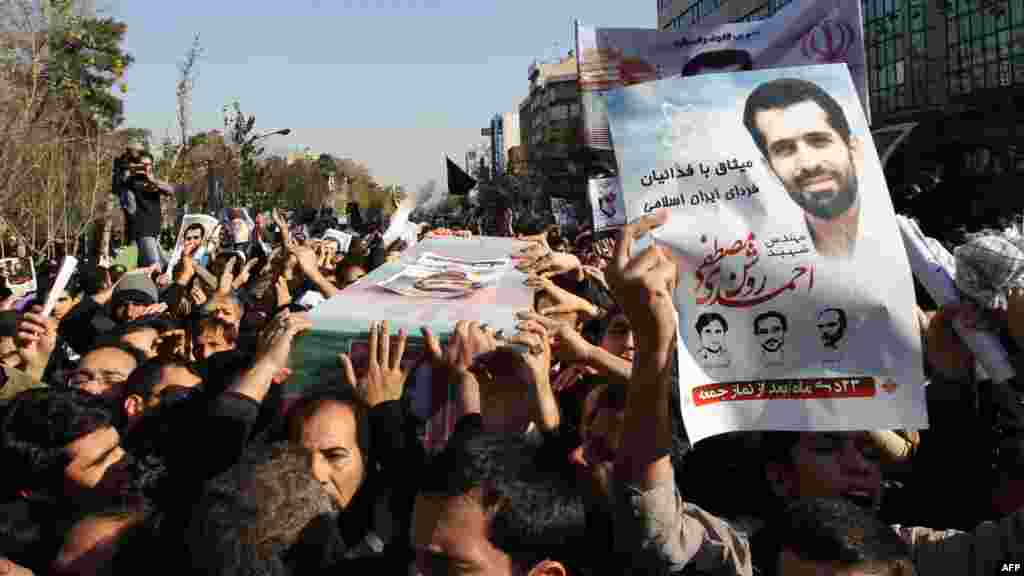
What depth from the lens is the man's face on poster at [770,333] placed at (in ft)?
8.86

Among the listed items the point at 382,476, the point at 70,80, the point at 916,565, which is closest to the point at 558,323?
the point at 382,476

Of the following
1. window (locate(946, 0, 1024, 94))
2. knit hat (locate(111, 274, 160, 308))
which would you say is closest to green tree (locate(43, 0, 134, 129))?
knit hat (locate(111, 274, 160, 308))

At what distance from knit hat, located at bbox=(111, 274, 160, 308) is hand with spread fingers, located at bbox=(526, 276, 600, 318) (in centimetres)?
385

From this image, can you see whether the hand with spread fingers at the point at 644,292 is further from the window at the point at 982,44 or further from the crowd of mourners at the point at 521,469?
the window at the point at 982,44

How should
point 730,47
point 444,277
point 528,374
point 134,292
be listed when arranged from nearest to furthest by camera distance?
1. point 528,374
2. point 444,277
3. point 730,47
4. point 134,292

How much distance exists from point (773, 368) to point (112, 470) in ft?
7.06

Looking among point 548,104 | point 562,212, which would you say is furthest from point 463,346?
point 548,104

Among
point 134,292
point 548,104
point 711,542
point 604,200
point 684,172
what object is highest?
point 548,104

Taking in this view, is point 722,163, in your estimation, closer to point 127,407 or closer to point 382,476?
point 382,476

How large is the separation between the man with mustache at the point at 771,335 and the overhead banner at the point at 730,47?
2.39ft

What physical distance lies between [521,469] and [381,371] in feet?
3.17

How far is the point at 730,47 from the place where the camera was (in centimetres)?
417

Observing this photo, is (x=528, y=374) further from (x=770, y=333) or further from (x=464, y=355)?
(x=770, y=333)

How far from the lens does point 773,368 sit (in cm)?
271
